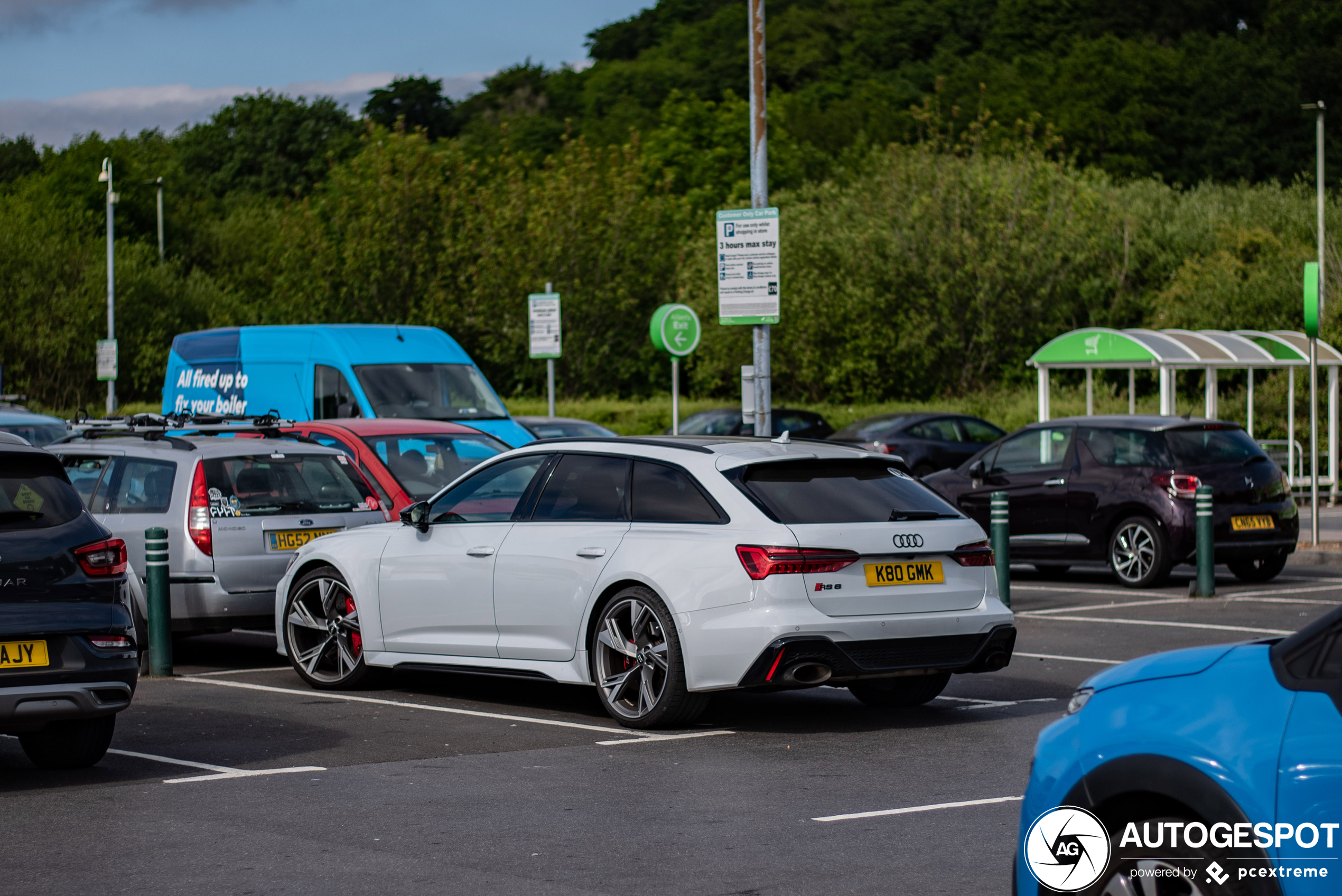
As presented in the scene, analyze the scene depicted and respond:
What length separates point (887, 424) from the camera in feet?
100

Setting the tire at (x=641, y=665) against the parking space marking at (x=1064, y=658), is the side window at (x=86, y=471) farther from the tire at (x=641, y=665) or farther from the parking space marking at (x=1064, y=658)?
the parking space marking at (x=1064, y=658)

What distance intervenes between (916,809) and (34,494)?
424 centimetres

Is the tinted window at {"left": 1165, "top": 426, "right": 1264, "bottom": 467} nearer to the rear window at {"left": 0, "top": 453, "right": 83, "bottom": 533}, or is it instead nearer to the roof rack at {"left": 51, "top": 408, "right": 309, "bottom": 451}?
the roof rack at {"left": 51, "top": 408, "right": 309, "bottom": 451}

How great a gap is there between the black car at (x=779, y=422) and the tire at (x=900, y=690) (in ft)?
78.9

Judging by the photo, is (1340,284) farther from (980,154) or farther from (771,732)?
(771,732)

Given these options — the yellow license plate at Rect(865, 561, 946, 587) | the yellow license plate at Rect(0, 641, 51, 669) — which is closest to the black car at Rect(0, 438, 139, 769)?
the yellow license plate at Rect(0, 641, 51, 669)

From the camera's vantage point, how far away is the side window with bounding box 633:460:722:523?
8977mm

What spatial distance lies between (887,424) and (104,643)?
78.3 feet

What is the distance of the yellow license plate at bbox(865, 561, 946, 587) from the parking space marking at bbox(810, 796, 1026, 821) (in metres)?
1.79

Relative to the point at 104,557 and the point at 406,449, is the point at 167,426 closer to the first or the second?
the point at 406,449

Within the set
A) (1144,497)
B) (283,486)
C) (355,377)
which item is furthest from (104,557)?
(355,377)

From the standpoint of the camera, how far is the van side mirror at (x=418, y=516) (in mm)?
10180

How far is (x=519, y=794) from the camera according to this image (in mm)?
7402

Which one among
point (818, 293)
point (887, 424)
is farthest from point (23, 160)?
point (887, 424)
